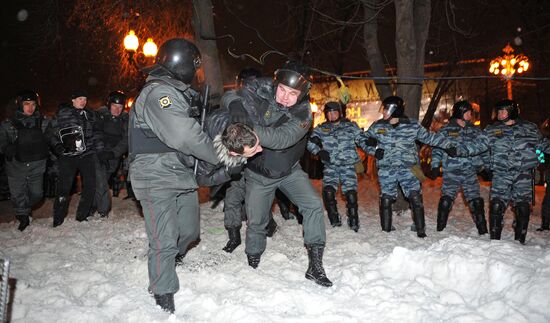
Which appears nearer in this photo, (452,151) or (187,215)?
(187,215)

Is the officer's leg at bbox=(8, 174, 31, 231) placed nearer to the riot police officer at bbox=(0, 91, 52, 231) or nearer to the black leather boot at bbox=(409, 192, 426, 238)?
the riot police officer at bbox=(0, 91, 52, 231)

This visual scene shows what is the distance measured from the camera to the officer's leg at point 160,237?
3545 mm

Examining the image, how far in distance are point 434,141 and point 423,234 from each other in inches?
53.3

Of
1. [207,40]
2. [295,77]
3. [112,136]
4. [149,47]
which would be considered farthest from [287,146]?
[149,47]

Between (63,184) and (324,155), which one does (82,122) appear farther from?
(324,155)

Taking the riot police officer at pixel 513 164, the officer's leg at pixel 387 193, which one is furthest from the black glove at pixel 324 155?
the riot police officer at pixel 513 164

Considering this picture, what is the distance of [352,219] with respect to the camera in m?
6.71

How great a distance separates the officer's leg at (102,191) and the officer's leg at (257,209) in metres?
3.77

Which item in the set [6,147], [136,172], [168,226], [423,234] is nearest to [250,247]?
[168,226]

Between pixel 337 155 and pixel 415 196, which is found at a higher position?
pixel 337 155

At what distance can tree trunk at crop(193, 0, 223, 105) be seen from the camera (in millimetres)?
8539

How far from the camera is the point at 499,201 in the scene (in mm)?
6156

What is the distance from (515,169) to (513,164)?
7 cm

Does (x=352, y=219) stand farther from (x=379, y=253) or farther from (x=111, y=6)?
(x=111, y=6)
